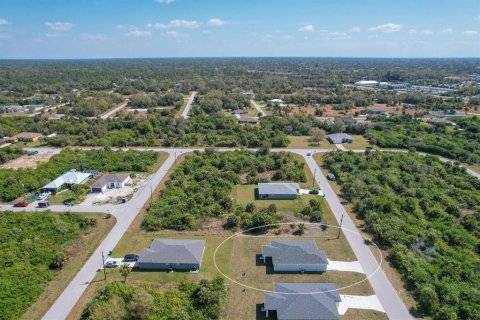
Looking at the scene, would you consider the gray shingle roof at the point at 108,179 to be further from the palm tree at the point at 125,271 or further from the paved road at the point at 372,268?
the paved road at the point at 372,268

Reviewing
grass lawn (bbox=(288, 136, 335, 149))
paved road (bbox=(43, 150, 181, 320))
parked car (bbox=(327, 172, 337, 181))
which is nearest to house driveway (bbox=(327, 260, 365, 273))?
parked car (bbox=(327, 172, 337, 181))

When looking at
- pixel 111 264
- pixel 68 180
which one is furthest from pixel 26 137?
pixel 111 264

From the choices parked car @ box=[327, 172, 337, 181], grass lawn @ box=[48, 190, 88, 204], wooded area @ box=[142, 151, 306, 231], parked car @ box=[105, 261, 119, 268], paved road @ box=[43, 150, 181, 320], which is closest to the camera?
paved road @ box=[43, 150, 181, 320]

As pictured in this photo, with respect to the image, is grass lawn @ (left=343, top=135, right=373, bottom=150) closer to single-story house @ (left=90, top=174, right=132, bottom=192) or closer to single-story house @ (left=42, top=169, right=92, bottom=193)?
single-story house @ (left=90, top=174, right=132, bottom=192)

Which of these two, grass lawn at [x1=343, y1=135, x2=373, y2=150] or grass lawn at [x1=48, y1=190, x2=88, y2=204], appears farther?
grass lawn at [x1=343, y1=135, x2=373, y2=150]

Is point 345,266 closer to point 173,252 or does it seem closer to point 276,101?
point 173,252

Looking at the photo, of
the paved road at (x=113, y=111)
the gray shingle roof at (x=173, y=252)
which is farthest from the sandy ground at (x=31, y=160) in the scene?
the gray shingle roof at (x=173, y=252)

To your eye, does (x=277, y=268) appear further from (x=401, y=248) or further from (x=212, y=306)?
(x=401, y=248)

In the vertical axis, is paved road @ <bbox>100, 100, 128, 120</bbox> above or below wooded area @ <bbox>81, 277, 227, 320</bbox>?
above
